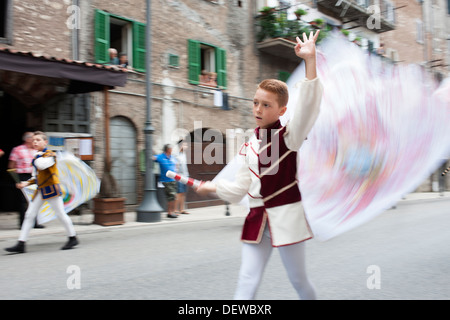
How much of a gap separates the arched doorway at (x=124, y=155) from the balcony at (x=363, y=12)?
12081 millimetres

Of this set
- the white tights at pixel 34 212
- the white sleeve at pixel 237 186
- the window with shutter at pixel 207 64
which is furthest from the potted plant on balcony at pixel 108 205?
the white sleeve at pixel 237 186

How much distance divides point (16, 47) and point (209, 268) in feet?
26.9

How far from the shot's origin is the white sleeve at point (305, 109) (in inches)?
89.9

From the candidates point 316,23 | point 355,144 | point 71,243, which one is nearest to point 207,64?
point 316,23

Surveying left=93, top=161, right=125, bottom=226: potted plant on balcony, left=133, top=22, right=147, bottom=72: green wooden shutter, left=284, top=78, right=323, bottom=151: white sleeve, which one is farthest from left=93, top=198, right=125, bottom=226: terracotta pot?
left=284, top=78, right=323, bottom=151: white sleeve

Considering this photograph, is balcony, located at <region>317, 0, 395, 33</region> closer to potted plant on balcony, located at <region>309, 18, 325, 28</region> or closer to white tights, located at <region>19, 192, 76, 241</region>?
potted plant on balcony, located at <region>309, 18, 325, 28</region>

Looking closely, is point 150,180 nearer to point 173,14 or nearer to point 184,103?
point 184,103

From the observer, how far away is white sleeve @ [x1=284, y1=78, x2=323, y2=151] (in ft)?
7.49

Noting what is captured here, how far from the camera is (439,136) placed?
311cm

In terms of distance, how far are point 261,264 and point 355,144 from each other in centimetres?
99

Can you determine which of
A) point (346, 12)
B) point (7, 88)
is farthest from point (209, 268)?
point (346, 12)

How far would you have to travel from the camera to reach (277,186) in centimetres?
257

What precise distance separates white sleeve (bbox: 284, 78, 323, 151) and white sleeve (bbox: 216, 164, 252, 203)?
41 centimetres

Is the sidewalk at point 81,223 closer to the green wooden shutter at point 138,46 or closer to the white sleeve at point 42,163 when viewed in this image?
the white sleeve at point 42,163
